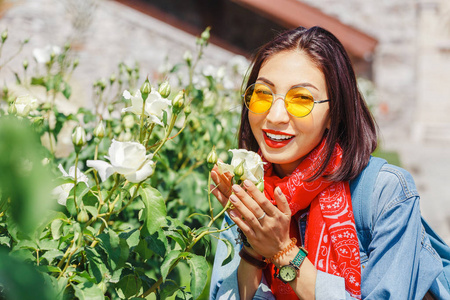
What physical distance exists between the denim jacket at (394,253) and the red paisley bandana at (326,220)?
37 mm

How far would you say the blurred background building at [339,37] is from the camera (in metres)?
5.05

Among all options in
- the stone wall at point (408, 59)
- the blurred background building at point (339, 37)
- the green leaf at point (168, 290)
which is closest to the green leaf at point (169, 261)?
the green leaf at point (168, 290)

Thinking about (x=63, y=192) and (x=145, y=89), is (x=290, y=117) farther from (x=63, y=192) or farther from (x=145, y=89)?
(x=63, y=192)

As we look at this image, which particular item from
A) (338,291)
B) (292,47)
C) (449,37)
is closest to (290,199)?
(338,291)

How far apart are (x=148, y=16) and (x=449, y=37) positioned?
584 cm

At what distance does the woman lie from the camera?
1.12 metres

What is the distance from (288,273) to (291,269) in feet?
0.04

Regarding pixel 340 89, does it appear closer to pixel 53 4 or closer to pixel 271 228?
pixel 271 228

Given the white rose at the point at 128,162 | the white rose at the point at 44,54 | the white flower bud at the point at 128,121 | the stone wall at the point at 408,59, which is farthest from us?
the stone wall at the point at 408,59

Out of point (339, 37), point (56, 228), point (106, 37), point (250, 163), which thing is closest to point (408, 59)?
point (339, 37)

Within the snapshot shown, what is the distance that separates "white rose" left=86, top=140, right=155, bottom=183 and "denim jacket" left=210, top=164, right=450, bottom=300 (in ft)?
1.67

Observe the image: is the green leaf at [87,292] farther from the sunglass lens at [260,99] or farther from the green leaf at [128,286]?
the sunglass lens at [260,99]

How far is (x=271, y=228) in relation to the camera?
1.08 meters

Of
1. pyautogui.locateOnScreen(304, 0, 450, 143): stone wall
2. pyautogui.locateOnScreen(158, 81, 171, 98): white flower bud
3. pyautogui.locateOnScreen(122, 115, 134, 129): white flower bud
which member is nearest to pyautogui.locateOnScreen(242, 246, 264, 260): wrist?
pyautogui.locateOnScreen(158, 81, 171, 98): white flower bud
